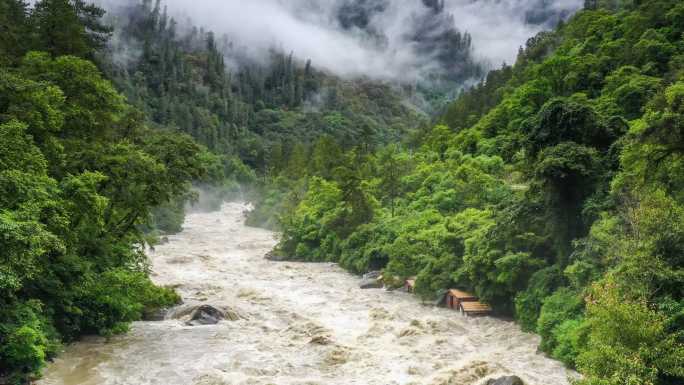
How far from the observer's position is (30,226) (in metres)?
17.1

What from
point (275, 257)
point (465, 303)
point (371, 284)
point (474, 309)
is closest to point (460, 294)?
point (465, 303)

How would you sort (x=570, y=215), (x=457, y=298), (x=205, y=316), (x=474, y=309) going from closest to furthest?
(x=570, y=215) → (x=205, y=316) → (x=474, y=309) → (x=457, y=298)

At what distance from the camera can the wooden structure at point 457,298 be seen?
114 feet

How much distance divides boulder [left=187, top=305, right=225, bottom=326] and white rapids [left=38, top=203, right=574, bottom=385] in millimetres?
512

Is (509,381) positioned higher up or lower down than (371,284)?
higher up

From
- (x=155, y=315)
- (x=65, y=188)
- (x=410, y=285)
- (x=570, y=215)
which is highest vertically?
(x=570, y=215)

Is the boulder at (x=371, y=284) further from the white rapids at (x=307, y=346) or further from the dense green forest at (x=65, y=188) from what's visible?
the dense green forest at (x=65, y=188)

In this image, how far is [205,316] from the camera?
3100 cm

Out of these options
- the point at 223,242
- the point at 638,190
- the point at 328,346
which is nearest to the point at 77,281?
the point at 328,346

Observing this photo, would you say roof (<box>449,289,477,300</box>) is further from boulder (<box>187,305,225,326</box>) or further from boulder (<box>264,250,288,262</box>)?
boulder (<box>264,250,288,262</box>)

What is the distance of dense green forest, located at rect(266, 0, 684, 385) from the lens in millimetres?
18312

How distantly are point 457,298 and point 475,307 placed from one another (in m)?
1.67

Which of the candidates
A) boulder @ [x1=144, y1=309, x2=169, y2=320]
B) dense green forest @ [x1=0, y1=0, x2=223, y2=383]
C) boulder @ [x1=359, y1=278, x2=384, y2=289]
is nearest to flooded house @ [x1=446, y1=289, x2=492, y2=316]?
boulder @ [x1=359, y1=278, x2=384, y2=289]

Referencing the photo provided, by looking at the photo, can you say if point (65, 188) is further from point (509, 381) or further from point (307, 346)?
point (509, 381)
